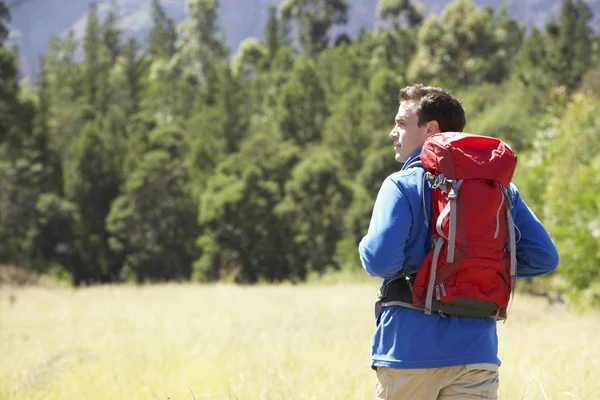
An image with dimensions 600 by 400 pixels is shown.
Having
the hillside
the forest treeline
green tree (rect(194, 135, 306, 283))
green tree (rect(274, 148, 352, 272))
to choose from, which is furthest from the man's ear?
the hillside

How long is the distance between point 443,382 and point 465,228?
1.76ft

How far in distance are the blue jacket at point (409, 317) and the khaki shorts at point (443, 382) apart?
4 centimetres

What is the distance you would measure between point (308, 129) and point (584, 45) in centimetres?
1726

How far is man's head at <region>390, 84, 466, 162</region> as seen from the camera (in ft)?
9.39

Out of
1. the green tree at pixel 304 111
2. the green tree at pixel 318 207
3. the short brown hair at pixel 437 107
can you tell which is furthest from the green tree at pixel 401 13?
the short brown hair at pixel 437 107

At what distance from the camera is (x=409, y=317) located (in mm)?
2645

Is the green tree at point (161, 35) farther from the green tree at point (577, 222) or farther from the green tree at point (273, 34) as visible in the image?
the green tree at point (577, 222)

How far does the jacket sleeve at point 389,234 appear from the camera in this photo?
2594 millimetres

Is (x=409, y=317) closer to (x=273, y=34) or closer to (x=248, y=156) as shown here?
(x=248, y=156)

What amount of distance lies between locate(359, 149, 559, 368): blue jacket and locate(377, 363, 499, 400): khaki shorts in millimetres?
45

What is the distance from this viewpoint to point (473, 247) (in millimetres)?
2578

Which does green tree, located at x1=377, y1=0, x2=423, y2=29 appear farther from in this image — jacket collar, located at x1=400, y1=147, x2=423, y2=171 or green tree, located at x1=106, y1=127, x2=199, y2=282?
jacket collar, located at x1=400, y1=147, x2=423, y2=171

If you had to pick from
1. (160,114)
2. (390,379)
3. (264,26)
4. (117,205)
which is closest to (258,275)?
(117,205)

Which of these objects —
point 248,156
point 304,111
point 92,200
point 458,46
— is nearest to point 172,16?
point 304,111
